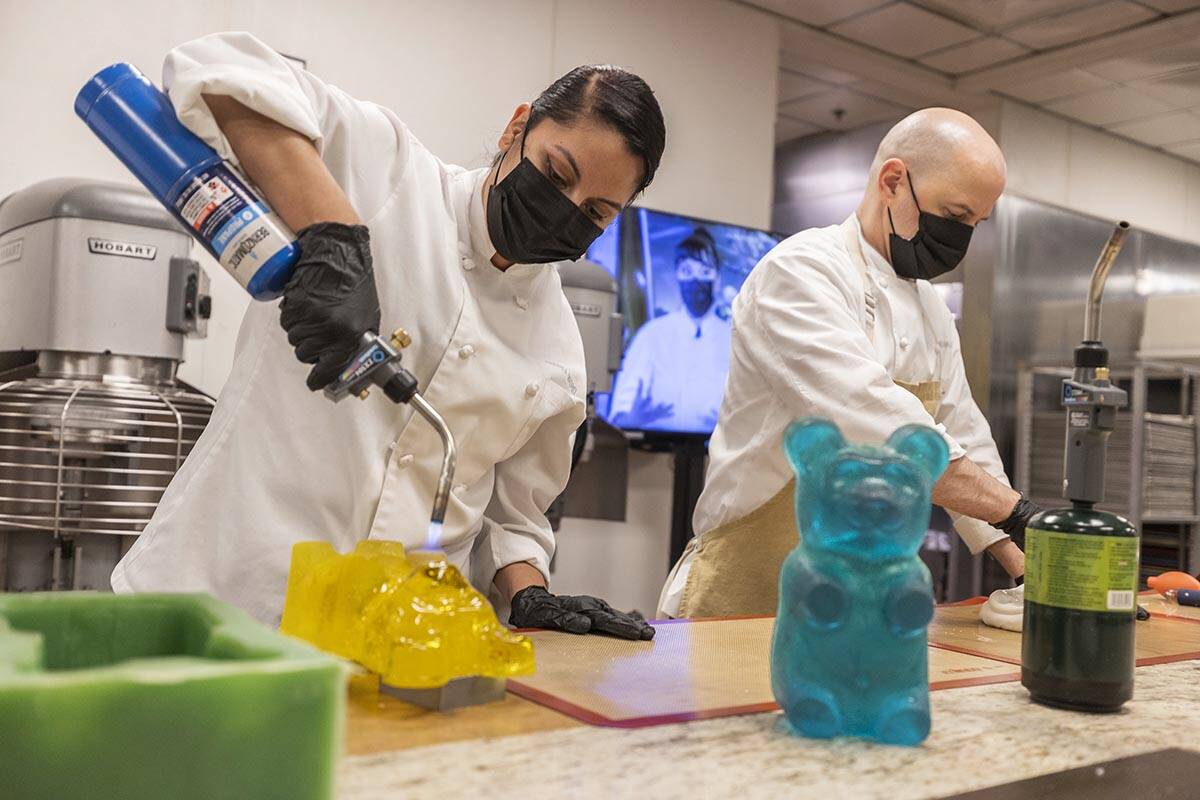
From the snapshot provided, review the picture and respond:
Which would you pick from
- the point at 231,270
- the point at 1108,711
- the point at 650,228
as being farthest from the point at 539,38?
the point at 1108,711

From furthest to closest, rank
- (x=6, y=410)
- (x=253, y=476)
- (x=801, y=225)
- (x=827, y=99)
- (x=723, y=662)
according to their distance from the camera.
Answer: (x=801, y=225), (x=827, y=99), (x=6, y=410), (x=253, y=476), (x=723, y=662)

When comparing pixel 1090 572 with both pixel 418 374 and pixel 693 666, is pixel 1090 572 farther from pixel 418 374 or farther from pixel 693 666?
pixel 418 374

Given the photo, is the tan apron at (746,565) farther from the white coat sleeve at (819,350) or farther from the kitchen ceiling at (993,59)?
the kitchen ceiling at (993,59)

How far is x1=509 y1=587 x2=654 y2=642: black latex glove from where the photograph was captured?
122cm

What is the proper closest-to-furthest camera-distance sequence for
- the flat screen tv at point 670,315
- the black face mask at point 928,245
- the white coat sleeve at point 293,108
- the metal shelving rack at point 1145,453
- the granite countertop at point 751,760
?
1. the granite countertop at point 751,760
2. the white coat sleeve at point 293,108
3. the black face mask at point 928,245
4. the flat screen tv at point 670,315
5. the metal shelving rack at point 1145,453

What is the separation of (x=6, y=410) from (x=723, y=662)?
152 centimetres

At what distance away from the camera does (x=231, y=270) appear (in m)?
1.05

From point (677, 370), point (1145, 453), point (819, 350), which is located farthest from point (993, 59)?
point (819, 350)

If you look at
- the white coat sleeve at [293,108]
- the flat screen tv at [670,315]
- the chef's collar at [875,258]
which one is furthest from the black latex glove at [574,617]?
the flat screen tv at [670,315]

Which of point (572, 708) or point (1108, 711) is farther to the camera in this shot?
point (1108, 711)

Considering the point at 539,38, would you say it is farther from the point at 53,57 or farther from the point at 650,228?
the point at 53,57

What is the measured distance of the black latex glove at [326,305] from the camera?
3.34 feet

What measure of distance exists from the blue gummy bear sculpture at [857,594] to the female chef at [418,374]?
0.41 meters

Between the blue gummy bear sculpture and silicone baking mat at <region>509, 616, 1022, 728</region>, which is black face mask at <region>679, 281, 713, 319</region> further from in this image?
the blue gummy bear sculpture
